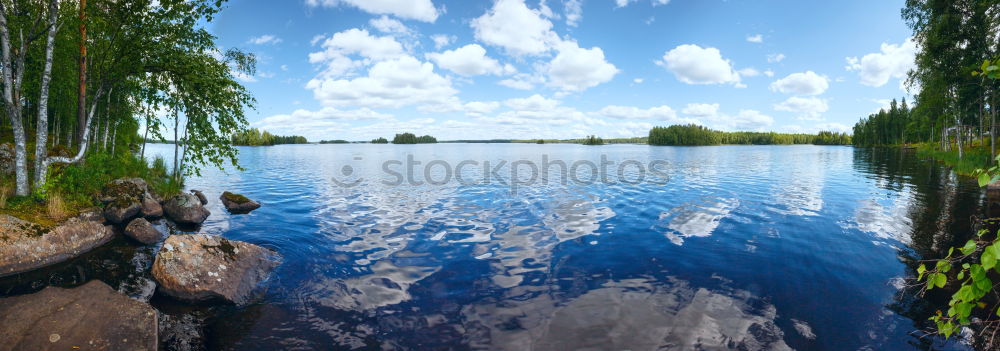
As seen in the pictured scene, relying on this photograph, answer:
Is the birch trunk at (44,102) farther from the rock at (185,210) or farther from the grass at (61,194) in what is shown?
the rock at (185,210)

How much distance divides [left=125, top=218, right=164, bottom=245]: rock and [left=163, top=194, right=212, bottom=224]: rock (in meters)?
3.18

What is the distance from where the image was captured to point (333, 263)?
13.2 metres

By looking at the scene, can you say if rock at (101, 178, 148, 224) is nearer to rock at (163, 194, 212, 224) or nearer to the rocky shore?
the rocky shore

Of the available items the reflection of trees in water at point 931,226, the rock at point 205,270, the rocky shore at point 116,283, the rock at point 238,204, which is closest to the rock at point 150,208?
the rocky shore at point 116,283

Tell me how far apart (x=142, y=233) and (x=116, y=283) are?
4.96 metres

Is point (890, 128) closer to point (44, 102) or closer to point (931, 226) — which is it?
point (931, 226)

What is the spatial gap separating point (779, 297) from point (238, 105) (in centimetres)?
2347

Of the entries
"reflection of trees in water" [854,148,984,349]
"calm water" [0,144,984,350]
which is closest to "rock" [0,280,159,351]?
"calm water" [0,144,984,350]

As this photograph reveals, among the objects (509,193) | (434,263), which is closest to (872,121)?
(509,193)

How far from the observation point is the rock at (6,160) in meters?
21.6

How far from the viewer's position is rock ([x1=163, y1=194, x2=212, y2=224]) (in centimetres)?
1875

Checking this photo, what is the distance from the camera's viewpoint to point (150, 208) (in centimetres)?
1900

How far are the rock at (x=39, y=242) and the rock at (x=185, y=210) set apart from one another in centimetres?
414

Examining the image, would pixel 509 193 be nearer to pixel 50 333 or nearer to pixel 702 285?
pixel 702 285
